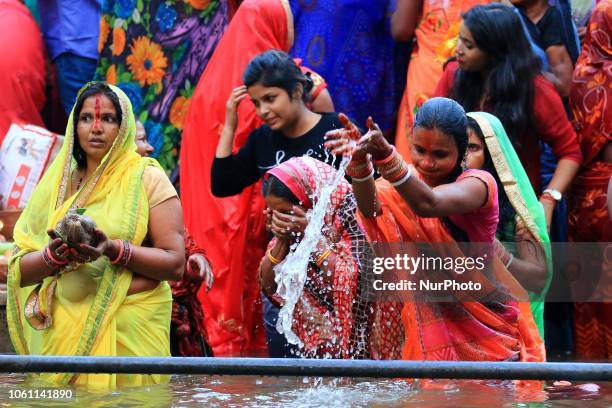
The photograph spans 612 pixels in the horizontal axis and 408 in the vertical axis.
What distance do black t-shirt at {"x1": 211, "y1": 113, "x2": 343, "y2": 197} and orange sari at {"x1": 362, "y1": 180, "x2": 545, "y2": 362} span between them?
1.18 metres

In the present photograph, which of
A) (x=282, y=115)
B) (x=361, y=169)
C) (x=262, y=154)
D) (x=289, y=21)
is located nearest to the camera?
(x=361, y=169)

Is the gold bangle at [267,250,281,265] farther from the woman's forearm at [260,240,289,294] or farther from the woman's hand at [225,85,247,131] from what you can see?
the woman's hand at [225,85,247,131]

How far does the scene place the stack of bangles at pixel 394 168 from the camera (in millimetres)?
4531

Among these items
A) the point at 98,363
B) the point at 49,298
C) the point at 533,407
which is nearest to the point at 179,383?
the point at 49,298

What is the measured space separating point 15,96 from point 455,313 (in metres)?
4.12

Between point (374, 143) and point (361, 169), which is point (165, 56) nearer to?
point (361, 169)

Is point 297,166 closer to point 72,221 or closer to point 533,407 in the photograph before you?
point 72,221

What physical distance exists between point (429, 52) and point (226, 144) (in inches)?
54.3

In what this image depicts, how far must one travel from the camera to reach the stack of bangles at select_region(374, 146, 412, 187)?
453 cm

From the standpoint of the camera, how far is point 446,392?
5176 millimetres

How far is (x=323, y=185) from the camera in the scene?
5.41 meters

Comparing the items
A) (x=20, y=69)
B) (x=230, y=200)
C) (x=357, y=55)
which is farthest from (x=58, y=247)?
(x=20, y=69)

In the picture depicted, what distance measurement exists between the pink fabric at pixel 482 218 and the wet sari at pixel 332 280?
458 mm

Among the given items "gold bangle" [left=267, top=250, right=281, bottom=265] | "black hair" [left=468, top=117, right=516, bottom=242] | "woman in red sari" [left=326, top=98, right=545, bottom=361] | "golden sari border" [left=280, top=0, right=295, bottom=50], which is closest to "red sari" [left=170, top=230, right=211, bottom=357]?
"gold bangle" [left=267, top=250, right=281, bottom=265]
